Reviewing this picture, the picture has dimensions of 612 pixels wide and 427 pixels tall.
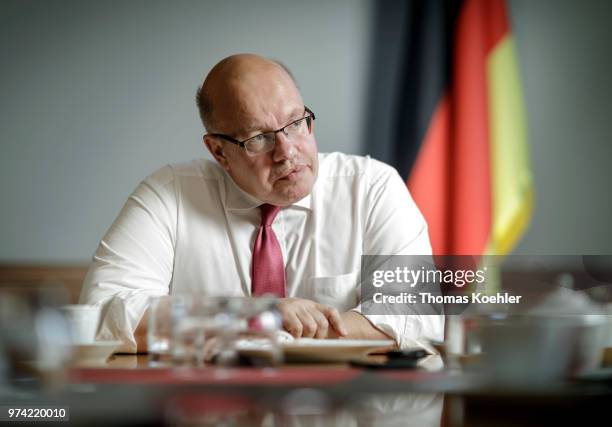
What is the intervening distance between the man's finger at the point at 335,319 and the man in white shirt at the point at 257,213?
372mm

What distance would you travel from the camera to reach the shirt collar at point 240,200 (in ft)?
7.00

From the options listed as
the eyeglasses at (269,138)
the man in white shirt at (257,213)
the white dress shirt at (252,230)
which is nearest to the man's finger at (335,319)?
the man in white shirt at (257,213)

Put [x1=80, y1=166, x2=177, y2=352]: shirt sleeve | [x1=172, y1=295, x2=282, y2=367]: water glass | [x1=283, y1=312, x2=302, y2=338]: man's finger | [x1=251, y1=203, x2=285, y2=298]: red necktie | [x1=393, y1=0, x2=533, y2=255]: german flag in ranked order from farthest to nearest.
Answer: [x1=393, y1=0, x2=533, y2=255]: german flag → [x1=251, y1=203, x2=285, y2=298]: red necktie → [x1=80, y1=166, x2=177, y2=352]: shirt sleeve → [x1=283, y1=312, x2=302, y2=338]: man's finger → [x1=172, y1=295, x2=282, y2=367]: water glass

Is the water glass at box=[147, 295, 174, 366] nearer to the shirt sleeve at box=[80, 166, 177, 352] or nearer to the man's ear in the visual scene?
the shirt sleeve at box=[80, 166, 177, 352]

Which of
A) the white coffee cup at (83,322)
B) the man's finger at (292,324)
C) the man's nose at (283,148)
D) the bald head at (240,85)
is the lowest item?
the man's finger at (292,324)

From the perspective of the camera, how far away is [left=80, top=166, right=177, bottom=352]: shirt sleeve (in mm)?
1651

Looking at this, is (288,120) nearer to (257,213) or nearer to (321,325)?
(257,213)

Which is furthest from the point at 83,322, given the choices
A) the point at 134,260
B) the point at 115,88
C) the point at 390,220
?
the point at 115,88

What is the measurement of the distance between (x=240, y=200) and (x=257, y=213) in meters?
0.06

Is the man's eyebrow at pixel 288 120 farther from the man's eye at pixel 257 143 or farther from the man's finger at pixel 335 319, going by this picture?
the man's finger at pixel 335 319

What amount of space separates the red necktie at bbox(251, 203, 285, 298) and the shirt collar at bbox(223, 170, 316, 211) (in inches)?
2.1

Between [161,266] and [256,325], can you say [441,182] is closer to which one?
[161,266]

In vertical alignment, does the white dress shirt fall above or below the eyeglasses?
below

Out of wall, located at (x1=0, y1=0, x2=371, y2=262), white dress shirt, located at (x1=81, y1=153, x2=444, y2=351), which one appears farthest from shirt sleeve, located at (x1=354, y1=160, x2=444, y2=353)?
wall, located at (x1=0, y1=0, x2=371, y2=262)
